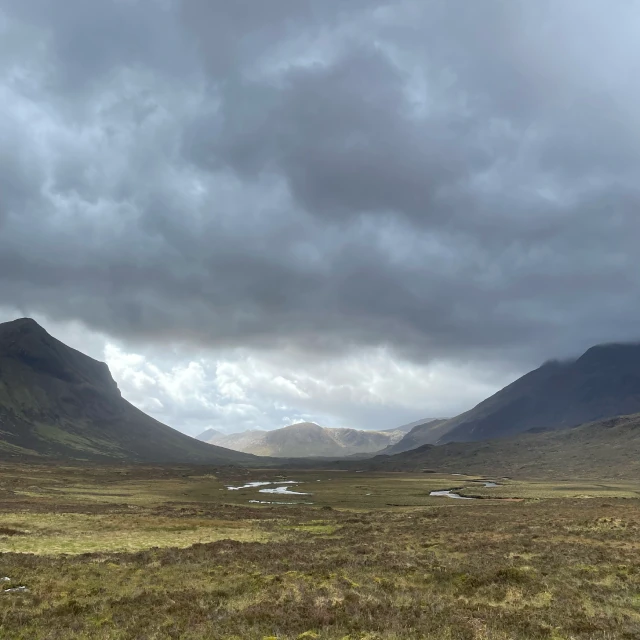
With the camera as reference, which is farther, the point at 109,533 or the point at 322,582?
the point at 109,533

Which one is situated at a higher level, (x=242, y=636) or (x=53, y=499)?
(x=242, y=636)

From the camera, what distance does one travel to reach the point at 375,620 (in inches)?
814

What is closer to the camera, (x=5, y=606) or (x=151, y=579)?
(x=5, y=606)

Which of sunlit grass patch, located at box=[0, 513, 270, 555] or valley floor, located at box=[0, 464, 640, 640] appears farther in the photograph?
sunlit grass patch, located at box=[0, 513, 270, 555]

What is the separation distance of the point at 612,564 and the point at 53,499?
8987cm

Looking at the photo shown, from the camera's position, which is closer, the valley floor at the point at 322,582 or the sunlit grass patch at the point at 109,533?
the valley floor at the point at 322,582

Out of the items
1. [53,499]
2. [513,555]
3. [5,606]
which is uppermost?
[5,606]

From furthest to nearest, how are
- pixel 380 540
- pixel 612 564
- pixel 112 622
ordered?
pixel 380 540 < pixel 612 564 < pixel 112 622

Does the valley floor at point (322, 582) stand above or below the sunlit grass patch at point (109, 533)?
above

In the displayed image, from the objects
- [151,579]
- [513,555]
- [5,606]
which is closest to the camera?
[5,606]

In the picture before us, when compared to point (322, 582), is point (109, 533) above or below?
below

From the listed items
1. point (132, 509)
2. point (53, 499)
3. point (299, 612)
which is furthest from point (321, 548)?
point (53, 499)

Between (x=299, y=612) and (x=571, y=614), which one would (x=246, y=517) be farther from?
(x=571, y=614)

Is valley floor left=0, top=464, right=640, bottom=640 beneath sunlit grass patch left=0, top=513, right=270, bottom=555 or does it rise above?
above
